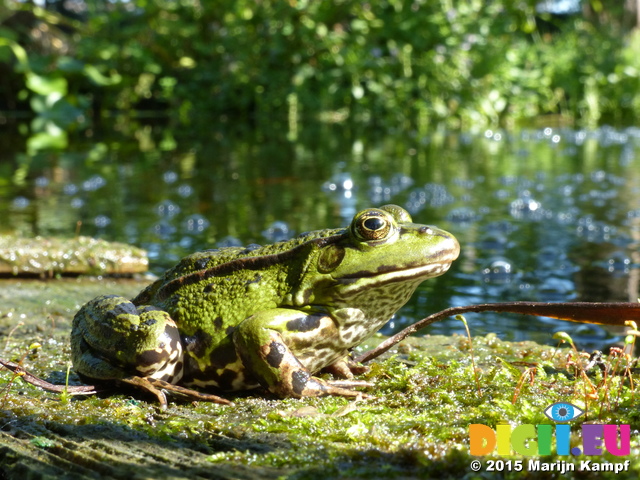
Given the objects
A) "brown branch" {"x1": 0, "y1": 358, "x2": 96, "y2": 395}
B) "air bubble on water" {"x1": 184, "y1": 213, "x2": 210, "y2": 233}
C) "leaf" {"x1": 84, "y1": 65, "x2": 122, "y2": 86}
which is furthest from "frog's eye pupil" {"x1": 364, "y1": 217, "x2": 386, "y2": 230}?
"leaf" {"x1": 84, "y1": 65, "x2": 122, "y2": 86}

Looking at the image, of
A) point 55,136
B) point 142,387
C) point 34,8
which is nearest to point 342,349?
A: point 142,387

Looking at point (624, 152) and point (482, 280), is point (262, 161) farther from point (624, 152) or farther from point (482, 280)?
point (482, 280)

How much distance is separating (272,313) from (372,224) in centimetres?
53

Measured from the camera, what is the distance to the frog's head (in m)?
2.81

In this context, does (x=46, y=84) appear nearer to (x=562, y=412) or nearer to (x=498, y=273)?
(x=498, y=273)

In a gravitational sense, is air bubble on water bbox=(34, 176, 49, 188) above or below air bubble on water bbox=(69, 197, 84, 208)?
above

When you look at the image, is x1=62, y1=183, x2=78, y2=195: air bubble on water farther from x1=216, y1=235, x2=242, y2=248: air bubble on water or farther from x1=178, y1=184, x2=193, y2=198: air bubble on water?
x1=216, y1=235, x2=242, y2=248: air bubble on water

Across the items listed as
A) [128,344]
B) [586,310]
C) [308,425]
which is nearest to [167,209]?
[128,344]

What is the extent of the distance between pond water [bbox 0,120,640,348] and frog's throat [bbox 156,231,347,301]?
72.8 inches

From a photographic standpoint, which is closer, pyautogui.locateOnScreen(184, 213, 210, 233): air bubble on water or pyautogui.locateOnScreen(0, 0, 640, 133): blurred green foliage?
pyautogui.locateOnScreen(184, 213, 210, 233): air bubble on water

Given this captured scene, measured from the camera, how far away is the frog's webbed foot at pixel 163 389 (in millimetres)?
2775

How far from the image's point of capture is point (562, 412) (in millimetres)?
2410

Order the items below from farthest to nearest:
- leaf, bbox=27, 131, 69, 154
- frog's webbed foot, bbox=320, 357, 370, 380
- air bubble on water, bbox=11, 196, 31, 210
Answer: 1. leaf, bbox=27, 131, 69, 154
2. air bubble on water, bbox=11, 196, 31, 210
3. frog's webbed foot, bbox=320, 357, 370, 380

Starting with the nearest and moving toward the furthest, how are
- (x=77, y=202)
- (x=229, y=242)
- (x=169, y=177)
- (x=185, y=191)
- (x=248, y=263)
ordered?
(x=248, y=263) < (x=229, y=242) < (x=77, y=202) < (x=185, y=191) < (x=169, y=177)
